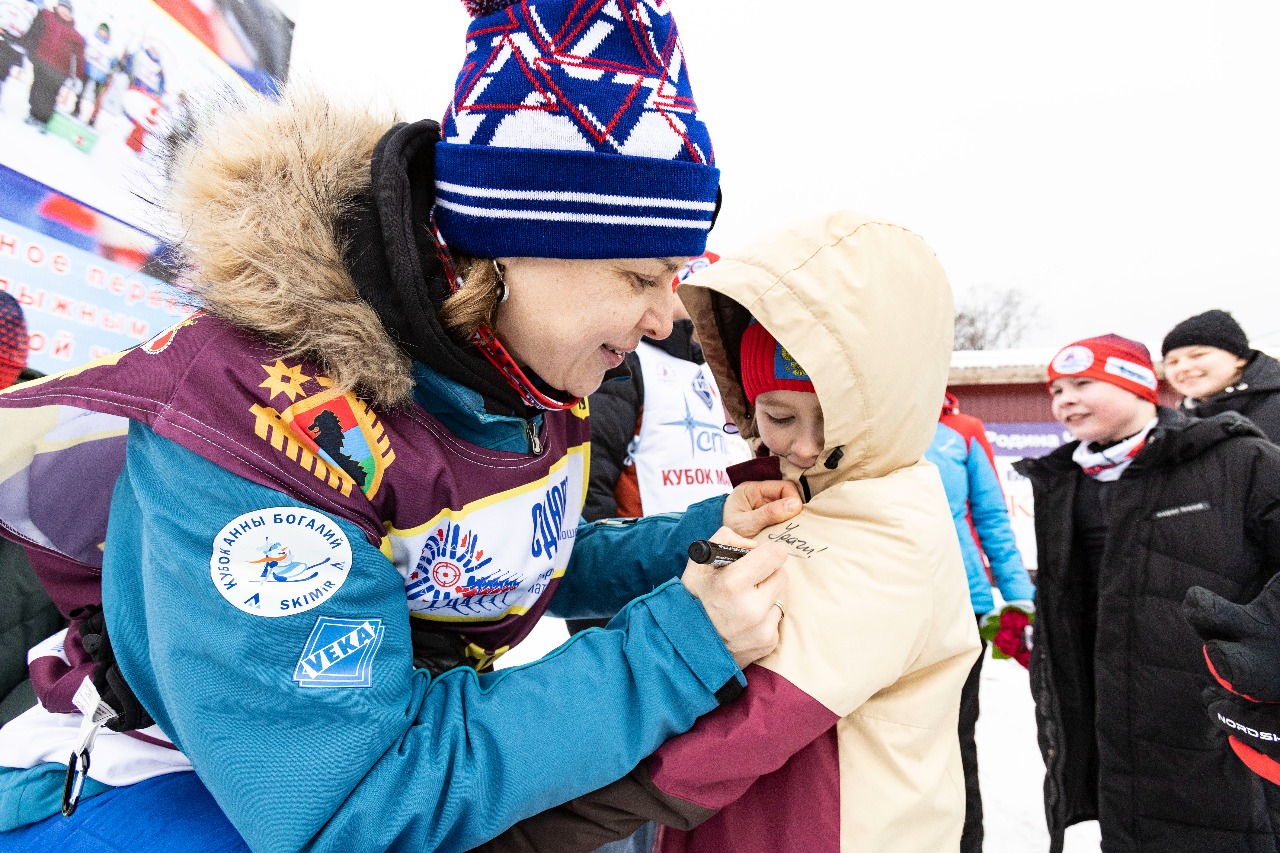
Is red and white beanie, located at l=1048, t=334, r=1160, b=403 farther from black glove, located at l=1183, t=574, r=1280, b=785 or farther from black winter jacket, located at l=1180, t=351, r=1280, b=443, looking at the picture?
black glove, located at l=1183, t=574, r=1280, b=785

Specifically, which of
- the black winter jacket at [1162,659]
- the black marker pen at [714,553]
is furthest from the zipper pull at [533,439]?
the black winter jacket at [1162,659]

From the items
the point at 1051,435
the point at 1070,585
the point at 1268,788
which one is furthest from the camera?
the point at 1051,435

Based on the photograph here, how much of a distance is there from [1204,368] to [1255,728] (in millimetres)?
2643

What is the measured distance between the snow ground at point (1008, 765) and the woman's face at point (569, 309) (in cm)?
179

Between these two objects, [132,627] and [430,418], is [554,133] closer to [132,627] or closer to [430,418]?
[430,418]

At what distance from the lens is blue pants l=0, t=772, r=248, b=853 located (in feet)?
2.93

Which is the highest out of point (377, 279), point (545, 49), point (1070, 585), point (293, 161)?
point (545, 49)

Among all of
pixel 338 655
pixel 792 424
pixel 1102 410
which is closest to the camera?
pixel 338 655

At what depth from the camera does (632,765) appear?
0.88m

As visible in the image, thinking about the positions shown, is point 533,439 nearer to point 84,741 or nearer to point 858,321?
point 858,321

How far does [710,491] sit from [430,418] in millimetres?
1466

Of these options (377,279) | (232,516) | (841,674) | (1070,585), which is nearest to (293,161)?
(377,279)

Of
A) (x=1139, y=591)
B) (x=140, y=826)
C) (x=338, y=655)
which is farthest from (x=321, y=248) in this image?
(x=1139, y=591)

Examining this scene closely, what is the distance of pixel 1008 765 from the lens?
3.79 metres
